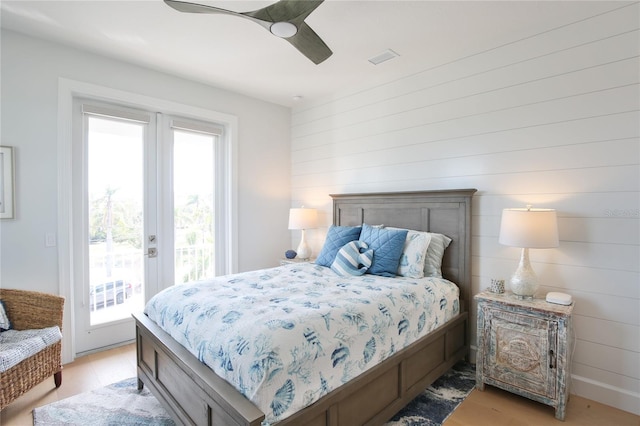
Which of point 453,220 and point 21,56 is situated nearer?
point 21,56

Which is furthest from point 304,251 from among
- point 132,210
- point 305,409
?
point 305,409

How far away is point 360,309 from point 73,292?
8.79 ft

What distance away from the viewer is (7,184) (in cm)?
253

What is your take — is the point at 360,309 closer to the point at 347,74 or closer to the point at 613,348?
the point at 613,348

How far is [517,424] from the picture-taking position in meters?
2.04

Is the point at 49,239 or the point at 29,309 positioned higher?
the point at 49,239

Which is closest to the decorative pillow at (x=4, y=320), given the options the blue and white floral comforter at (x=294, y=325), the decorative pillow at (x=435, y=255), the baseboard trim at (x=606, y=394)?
the blue and white floral comforter at (x=294, y=325)

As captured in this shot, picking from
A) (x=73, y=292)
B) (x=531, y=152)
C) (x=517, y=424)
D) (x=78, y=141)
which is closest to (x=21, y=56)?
(x=78, y=141)

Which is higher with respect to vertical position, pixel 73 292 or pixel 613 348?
pixel 73 292

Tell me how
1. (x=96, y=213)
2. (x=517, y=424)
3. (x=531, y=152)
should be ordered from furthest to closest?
1. (x=96, y=213)
2. (x=531, y=152)
3. (x=517, y=424)

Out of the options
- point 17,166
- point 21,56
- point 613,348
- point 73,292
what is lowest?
point 613,348

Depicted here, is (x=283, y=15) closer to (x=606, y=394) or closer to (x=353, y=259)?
(x=353, y=259)

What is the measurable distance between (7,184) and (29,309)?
100 cm

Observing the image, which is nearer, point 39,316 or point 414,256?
point 39,316
